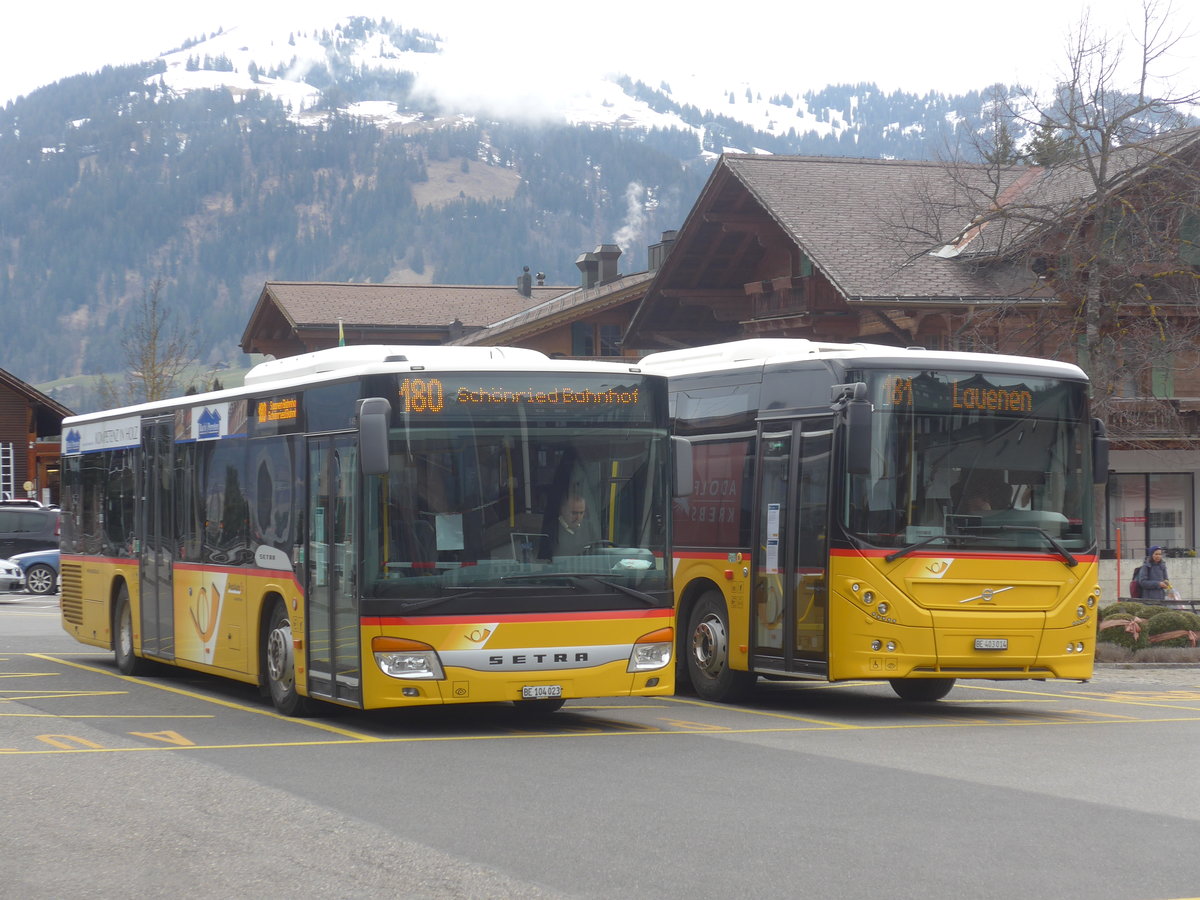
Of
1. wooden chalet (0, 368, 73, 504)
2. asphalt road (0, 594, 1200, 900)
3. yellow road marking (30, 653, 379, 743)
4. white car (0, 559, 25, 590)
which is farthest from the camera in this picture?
wooden chalet (0, 368, 73, 504)

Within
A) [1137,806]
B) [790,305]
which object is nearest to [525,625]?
[1137,806]

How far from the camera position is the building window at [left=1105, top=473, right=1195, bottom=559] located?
38.9 m

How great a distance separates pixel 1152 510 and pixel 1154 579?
41.9 feet

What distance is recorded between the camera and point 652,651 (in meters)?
13.6

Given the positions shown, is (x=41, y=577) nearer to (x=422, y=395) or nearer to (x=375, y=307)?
(x=375, y=307)

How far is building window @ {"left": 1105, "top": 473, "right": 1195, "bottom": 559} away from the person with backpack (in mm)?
11781

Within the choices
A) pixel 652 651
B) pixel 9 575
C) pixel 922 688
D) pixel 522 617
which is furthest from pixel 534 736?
pixel 9 575

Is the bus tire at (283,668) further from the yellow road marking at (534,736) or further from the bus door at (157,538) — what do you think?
the bus door at (157,538)

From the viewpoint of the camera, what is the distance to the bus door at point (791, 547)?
14.9 m

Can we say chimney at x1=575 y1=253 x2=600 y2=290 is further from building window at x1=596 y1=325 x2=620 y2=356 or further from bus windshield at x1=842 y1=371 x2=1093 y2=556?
bus windshield at x1=842 y1=371 x2=1093 y2=556

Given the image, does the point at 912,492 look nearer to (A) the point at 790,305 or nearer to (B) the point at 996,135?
(B) the point at 996,135

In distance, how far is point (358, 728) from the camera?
44.9ft

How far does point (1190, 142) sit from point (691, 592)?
19.1m

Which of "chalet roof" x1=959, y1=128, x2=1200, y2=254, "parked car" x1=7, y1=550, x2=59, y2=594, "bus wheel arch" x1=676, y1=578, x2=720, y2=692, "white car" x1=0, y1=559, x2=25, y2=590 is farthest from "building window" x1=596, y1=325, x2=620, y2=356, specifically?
"bus wheel arch" x1=676, y1=578, x2=720, y2=692
